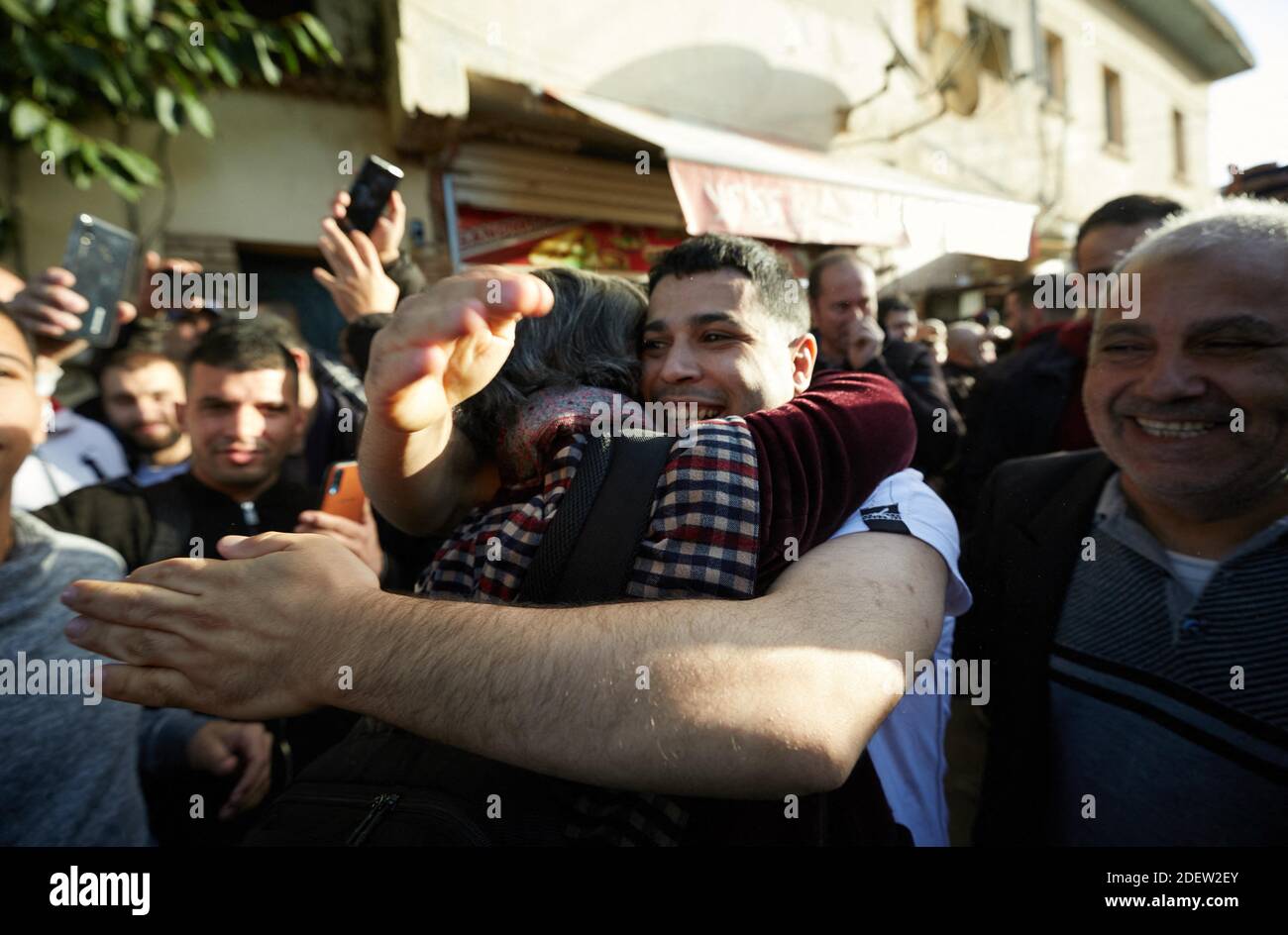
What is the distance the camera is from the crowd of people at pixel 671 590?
710mm

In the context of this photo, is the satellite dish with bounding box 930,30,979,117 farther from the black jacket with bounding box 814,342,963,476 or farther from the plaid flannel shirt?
the plaid flannel shirt

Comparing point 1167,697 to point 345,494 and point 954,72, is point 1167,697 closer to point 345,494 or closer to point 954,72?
point 345,494

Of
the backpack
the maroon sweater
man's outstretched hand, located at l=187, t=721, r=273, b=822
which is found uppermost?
the maroon sweater

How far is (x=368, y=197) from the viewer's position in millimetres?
1647

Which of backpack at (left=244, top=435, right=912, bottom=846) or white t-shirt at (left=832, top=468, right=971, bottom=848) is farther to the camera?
white t-shirt at (left=832, top=468, right=971, bottom=848)

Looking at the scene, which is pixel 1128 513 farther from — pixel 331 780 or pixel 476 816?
pixel 331 780

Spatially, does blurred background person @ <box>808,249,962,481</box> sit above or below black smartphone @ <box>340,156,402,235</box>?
below

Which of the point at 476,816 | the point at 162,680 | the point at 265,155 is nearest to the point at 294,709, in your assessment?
the point at 162,680

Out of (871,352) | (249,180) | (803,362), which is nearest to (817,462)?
(803,362)

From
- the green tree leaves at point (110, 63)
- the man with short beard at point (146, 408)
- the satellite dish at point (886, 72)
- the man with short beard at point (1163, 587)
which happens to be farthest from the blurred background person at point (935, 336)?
the green tree leaves at point (110, 63)

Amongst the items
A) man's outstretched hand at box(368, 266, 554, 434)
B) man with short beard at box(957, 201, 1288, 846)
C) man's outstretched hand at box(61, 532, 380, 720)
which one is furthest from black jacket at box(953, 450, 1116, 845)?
man's outstretched hand at box(61, 532, 380, 720)

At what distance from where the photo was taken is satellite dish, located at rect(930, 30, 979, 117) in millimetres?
4395

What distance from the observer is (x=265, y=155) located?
4344 mm

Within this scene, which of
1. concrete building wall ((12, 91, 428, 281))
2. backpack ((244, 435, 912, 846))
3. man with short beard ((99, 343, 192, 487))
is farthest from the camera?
concrete building wall ((12, 91, 428, 281))
